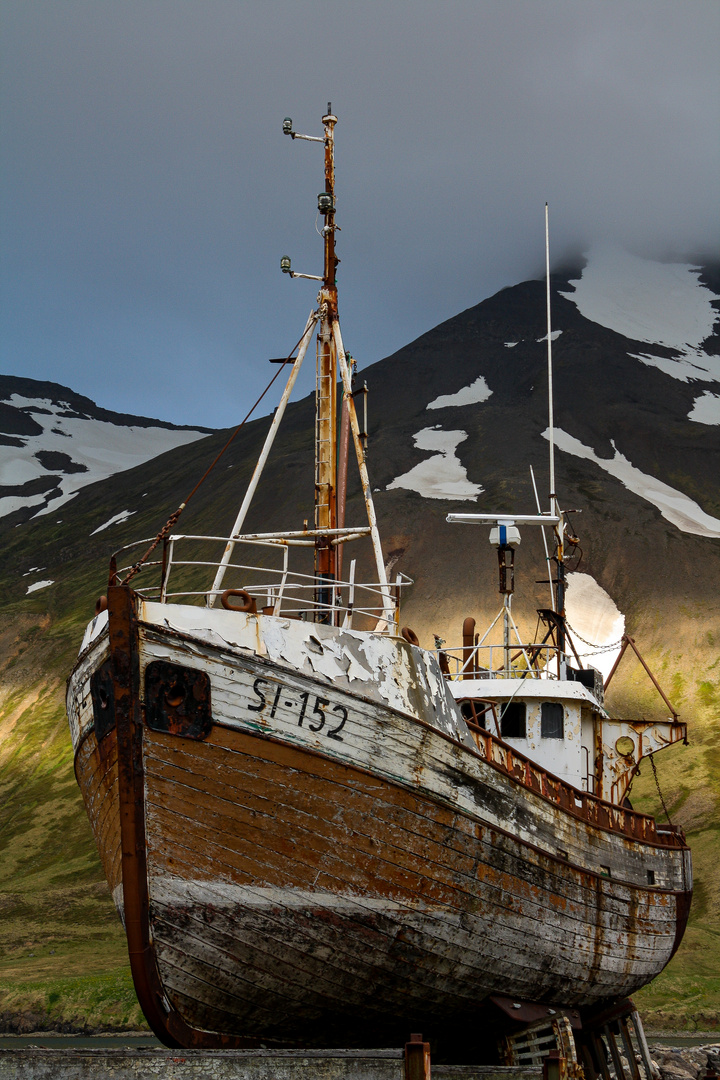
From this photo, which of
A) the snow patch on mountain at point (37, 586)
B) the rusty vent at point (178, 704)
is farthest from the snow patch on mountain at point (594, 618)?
the rusty vent at point (178, 704)

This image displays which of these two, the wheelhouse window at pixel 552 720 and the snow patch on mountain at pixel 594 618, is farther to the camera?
the snow patch on mountain at pixel 594 618

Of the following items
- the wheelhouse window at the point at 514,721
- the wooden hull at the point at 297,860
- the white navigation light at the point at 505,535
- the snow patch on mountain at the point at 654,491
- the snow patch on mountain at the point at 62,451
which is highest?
the snow patch on mountain at the point at 62,451

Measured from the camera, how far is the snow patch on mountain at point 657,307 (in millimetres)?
108938

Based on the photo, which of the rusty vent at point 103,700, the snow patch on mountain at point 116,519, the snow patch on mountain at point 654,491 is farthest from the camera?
the snow patch on mountain at point 116,519

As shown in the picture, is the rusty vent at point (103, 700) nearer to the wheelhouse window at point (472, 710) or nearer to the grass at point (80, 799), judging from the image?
the wheelhouse window at point (472, 710)

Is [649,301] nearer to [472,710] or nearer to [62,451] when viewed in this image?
[62,451]

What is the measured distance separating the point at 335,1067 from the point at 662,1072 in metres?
15.3

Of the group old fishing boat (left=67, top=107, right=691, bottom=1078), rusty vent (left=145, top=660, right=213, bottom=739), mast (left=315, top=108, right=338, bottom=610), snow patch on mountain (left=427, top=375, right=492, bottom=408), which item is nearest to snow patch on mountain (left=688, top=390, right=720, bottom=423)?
snow patch on mountain (left=427, top=375, right=492, bottom=408)

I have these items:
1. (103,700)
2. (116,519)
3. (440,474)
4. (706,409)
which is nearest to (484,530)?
(440,474)

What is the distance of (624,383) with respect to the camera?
3922 inches

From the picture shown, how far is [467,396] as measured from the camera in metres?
98.9

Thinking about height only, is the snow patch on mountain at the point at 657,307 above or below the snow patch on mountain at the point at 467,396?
above

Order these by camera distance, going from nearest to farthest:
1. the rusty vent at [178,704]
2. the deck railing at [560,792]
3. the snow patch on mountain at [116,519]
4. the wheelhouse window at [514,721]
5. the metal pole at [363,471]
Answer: the rusty vent at [178,704] < the deck railing at [560,792] < the metal pole at [363,471] < the wheelhouse window at [514,721] < the snow patch on mountain at [116,519]

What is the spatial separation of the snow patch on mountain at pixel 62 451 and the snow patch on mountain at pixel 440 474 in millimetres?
48754
